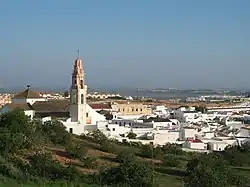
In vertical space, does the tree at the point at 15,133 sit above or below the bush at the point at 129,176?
above

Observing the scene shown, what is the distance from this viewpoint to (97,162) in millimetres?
24375

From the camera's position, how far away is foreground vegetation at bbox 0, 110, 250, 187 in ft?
52.4

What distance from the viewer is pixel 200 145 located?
36625 mm

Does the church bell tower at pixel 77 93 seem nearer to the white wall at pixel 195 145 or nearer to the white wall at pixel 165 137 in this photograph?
the white wall at pixel 165 137

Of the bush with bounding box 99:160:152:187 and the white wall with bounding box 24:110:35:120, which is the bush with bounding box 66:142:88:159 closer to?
the bush with bounding box 99:160:152:187

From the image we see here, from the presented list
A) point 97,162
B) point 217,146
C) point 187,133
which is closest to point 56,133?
point 97,162

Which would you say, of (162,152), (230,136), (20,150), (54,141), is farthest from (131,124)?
(20,150)

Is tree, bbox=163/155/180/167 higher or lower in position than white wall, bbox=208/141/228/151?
lower

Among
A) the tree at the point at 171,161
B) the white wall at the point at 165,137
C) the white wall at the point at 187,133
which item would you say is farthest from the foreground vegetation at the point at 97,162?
the white wall at the point at 187,133

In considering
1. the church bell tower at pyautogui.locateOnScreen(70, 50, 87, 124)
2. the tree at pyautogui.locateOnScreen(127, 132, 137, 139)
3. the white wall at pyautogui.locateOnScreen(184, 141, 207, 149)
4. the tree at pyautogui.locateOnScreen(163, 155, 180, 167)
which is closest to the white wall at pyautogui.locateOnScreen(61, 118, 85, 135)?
the church bell tower at pyautogui.locateOnScreen(70, 50, 87, 124)

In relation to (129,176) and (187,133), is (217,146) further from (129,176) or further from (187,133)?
(129,176)

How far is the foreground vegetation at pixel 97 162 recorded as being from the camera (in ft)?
52.4

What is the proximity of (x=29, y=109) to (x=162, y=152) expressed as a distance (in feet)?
38.5

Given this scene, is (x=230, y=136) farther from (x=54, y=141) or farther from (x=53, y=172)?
(x=53, y=172)
